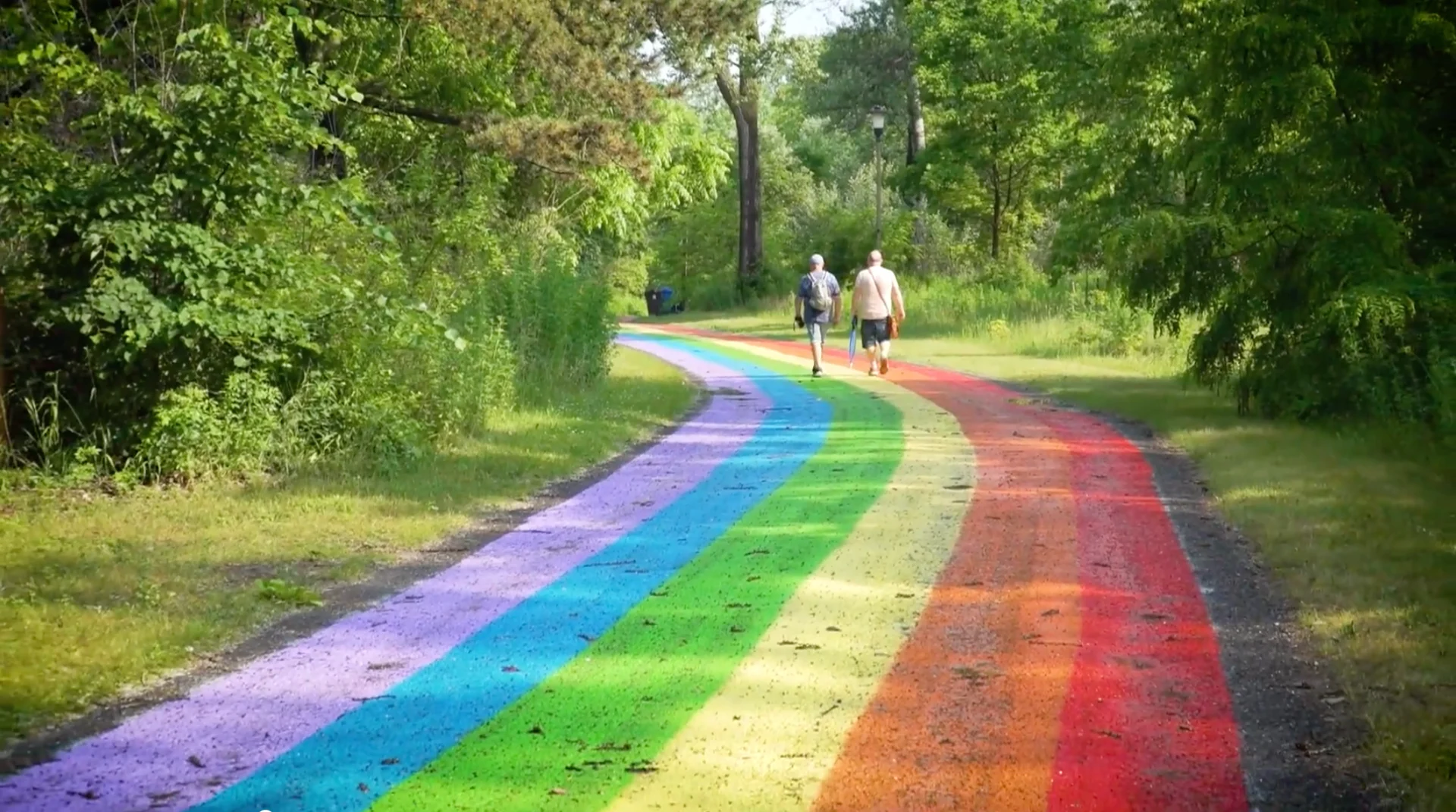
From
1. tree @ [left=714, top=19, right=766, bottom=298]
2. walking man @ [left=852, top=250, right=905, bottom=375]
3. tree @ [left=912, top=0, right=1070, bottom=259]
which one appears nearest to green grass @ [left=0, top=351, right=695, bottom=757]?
walking man @ [left=852, top=250, right=905, bottom=375]

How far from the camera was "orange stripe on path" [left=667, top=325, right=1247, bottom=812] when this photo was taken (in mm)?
4918

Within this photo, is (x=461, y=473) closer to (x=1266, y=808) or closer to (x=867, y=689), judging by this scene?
(x=867, y=689)

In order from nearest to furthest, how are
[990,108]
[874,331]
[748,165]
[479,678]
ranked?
1. [479,678]
2. [874,331]
3. [990,108]
4. [748,165]

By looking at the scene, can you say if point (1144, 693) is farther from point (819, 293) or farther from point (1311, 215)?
point (819, 293)

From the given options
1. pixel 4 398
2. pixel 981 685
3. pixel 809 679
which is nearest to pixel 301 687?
pixel 809 679

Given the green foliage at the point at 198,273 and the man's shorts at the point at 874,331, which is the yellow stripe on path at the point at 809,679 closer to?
the green foliage at the point at 198,273

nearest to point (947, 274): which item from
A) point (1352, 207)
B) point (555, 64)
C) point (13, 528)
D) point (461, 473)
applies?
point (555, 64)

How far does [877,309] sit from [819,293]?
48.3 inches

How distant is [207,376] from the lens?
1225 cm

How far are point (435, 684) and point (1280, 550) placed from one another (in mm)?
5176

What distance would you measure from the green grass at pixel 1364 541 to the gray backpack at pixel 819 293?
6271mm

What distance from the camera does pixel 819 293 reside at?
24.2m

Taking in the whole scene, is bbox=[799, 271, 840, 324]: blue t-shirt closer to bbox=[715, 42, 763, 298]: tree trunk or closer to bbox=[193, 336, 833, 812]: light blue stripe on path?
bbox=[193, 336, 833, 812]: light blue stripe on path

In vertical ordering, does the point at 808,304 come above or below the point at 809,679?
above
